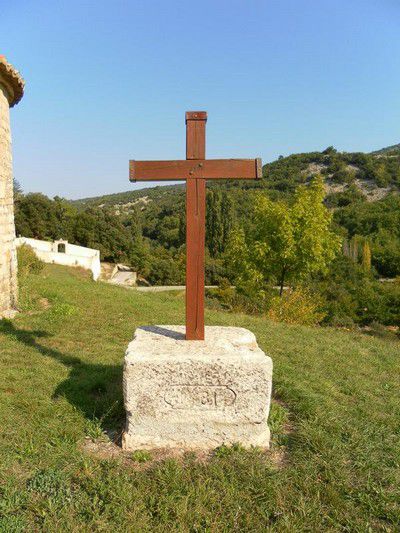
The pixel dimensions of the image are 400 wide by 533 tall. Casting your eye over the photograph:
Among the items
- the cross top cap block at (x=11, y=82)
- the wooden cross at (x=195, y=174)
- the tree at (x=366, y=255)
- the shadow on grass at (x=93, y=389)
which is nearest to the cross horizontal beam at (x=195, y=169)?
the wooden cross at (x=195, y=174)

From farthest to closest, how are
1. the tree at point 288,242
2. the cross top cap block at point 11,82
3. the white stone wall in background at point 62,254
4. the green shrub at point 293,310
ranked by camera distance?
the white stone wall in background at point 62,254
the green shrub at point 293,310
the tree at point 288,242
the cross top cap block at point 11,82

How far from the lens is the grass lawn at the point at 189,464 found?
2.35m

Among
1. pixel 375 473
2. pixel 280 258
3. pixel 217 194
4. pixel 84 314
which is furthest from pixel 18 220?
pixel 375 473

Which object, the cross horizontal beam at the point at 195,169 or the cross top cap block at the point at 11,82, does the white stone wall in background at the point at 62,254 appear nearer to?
the cross top cap block at the point at 11,82

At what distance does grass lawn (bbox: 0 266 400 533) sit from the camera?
2350 millimetres

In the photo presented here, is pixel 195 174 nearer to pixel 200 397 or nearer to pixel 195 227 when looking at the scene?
pixel 195 227

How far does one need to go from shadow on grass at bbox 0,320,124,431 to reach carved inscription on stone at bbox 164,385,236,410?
0.62 m

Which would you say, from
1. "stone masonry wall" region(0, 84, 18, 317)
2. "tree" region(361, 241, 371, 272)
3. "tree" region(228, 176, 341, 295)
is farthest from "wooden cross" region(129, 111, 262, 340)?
"tree" region(361, 241, 371, 272)

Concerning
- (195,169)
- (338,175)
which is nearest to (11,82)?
(195,169)

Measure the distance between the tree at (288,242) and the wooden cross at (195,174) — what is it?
866 centimetres

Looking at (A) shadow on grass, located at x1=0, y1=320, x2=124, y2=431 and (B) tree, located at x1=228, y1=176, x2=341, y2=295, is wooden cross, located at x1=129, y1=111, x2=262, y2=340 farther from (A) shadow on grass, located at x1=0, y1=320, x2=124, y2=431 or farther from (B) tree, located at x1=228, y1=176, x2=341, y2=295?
(B) tree, located at x1=228, y1=176, x2=341, y2=295

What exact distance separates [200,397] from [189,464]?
1.57 ft

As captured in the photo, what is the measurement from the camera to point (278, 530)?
2.28 metres

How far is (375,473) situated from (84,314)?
215 inches
